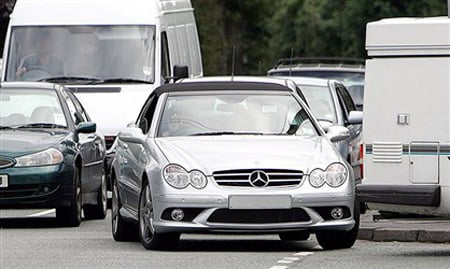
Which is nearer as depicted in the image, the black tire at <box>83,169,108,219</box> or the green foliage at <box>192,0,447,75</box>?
the black tire at <box>83,169,108,219</box>

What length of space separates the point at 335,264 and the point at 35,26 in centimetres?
1203

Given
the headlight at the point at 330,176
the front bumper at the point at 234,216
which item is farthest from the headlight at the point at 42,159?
the headlight at the point at 330,176

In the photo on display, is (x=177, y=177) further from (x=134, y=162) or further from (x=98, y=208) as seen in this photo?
(x=98, y=208)

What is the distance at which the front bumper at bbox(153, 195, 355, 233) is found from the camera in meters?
15.2

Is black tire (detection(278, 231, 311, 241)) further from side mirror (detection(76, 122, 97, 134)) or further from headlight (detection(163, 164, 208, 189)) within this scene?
side mirror (detection(76, 122, 97, 134))

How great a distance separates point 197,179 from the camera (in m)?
15.3

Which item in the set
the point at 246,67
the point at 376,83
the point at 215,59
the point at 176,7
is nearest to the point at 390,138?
the point at 376,83

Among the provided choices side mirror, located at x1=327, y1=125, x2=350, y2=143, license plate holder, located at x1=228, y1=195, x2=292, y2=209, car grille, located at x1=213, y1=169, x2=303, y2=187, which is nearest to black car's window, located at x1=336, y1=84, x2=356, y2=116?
side mirror, located at x1=327, y1=125, x2=350, y2=143

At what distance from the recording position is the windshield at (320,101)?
22859 mm

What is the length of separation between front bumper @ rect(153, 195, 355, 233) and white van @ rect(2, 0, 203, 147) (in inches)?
374

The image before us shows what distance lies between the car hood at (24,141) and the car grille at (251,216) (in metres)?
4.40

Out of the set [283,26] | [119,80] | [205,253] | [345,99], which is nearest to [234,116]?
[205,253]

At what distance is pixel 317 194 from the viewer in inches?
604

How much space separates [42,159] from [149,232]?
3.52m
